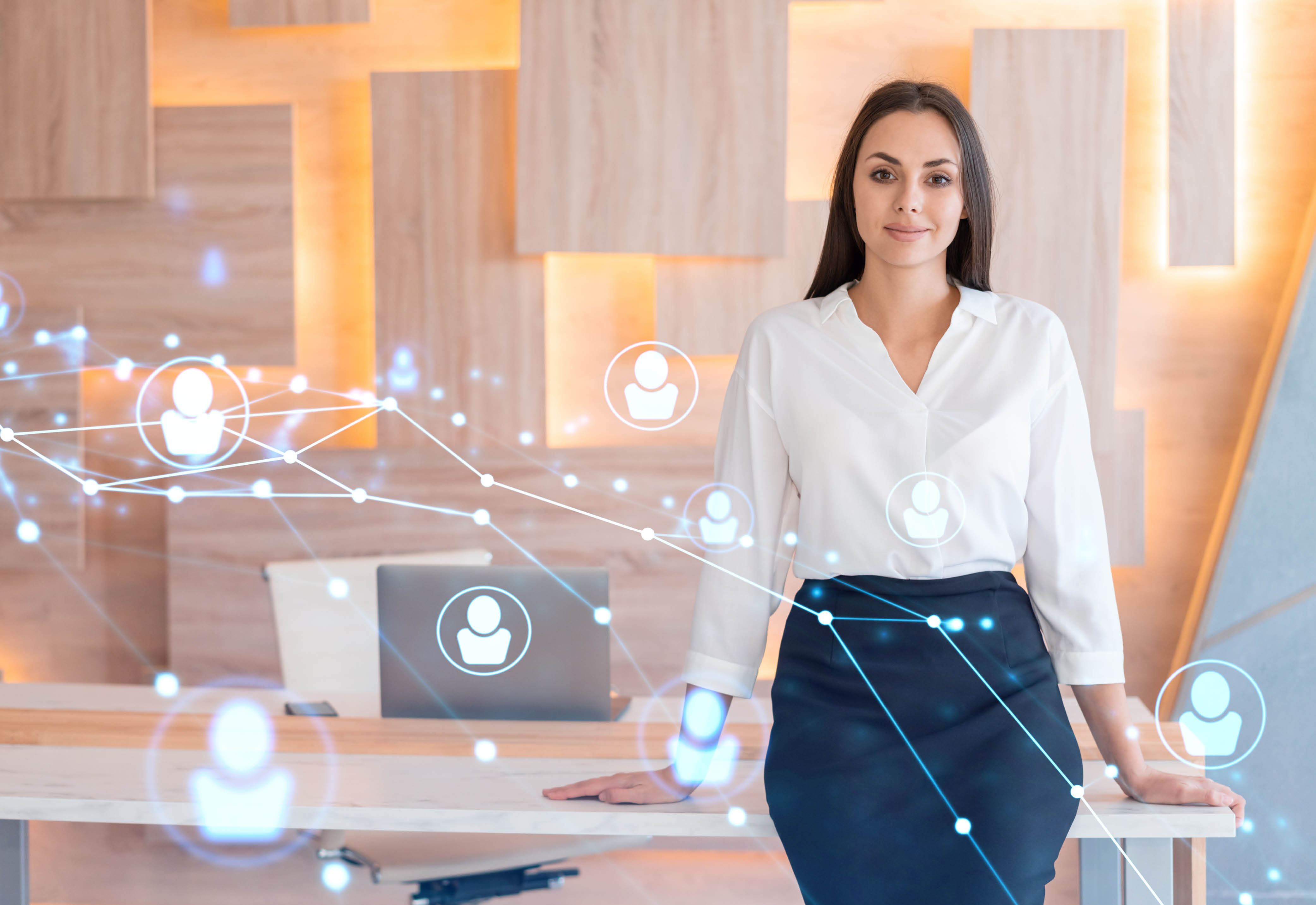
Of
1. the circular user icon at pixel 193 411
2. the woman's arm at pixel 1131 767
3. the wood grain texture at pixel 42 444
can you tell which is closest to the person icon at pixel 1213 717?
the woman's arm at pixel 1131 767

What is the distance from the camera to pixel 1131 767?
135 centimetres

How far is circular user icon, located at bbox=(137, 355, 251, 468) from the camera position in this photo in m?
2.92

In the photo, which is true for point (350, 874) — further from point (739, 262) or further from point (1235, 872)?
point (1235, 872)

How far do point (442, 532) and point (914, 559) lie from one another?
1725mm

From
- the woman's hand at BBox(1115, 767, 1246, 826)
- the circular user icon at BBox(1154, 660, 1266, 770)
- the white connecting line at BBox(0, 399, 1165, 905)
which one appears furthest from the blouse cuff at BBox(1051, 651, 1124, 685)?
the circular user icon at BBox(1154, 660, 1266, 770)

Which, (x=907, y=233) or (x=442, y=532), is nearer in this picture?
(x=907, y=233)

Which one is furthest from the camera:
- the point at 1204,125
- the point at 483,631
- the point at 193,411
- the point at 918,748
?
the point at 193,411

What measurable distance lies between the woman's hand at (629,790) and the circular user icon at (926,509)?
44cm

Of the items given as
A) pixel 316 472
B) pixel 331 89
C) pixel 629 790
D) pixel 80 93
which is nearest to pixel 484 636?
pixel 629 790

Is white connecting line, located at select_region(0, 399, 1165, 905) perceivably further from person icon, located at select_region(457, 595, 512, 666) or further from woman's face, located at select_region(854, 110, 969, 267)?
woman's face, located at select_region(854, 110, 969, 267)

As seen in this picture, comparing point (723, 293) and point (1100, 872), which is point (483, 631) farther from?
point (723, 293)

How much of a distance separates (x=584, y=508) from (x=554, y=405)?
0.99 feet

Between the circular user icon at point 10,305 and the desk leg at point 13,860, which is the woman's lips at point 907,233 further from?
the circular user icon at point 10,305

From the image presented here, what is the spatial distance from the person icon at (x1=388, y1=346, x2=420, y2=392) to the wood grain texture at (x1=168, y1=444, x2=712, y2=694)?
10 centimetres
